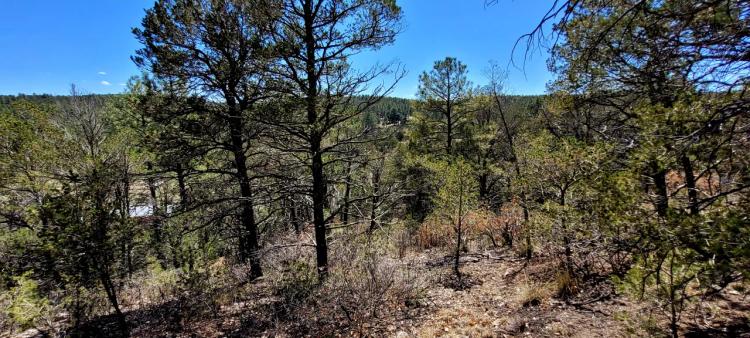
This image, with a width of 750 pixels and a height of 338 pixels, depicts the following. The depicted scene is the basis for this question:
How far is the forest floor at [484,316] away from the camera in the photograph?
4.14 meters

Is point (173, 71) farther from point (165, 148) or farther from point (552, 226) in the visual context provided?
point (552, 226)

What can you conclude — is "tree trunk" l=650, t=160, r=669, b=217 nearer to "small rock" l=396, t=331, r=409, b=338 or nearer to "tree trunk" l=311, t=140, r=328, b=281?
"small rock" l=396, t=331, r=409, b=338

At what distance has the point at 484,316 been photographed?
5.84 meters

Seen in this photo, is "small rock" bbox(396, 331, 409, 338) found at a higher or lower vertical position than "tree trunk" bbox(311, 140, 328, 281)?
lower

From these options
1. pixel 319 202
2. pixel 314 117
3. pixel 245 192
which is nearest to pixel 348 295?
pixel 319 202

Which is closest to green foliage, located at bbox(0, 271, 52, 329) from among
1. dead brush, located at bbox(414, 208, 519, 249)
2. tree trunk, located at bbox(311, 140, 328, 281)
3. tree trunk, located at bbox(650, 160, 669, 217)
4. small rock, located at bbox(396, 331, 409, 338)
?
tree trunk, located at bbox(311, 140, 328, 281)

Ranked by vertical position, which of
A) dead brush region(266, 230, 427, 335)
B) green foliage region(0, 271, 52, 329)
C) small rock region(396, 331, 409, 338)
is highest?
green foliage region(0, 271, 52, 329)

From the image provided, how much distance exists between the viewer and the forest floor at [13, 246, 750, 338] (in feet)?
13.6

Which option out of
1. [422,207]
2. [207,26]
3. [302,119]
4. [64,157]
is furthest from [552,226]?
[422,207]

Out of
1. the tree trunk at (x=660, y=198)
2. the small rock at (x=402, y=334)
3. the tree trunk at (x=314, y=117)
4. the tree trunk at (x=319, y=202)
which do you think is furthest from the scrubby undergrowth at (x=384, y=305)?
the tree trunk at (x=660, y=198)

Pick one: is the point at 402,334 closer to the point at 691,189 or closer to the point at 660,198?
the point at 660,198

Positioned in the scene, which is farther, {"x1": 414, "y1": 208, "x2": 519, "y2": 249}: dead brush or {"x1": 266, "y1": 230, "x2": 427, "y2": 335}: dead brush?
{"x1": 414, "y1": 208, "x2": 519, "y2": 249}: dead brush

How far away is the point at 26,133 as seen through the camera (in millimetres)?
10148

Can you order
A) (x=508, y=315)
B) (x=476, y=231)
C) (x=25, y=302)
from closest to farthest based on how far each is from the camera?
1. (x=25, y=302)
2. (x=508, y=315)
3. (x=476, y=231)
